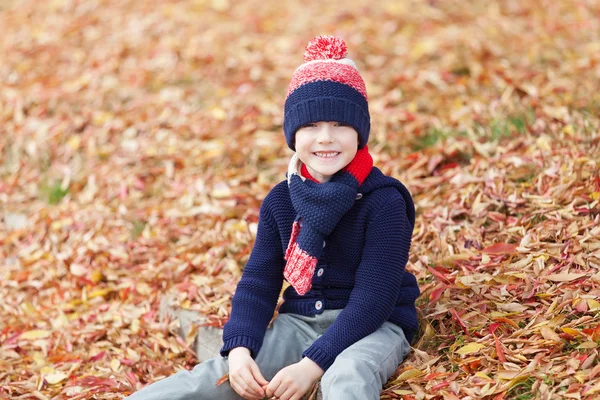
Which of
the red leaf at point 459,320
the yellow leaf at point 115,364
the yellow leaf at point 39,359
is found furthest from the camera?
the yellow leaf at point 39,359

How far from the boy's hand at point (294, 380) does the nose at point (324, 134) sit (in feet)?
2.70

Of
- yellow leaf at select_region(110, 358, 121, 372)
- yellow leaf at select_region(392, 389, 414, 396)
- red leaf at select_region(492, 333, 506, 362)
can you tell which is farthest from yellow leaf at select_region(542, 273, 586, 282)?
yellow leaf at select_region(110, 358, 121, 372)

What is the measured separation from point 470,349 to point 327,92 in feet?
3.73

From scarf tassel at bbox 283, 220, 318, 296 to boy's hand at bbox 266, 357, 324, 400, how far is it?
1.00 ft

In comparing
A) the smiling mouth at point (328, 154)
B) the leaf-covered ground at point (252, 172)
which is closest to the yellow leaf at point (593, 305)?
the leaf-covered ground at point (252, 172)

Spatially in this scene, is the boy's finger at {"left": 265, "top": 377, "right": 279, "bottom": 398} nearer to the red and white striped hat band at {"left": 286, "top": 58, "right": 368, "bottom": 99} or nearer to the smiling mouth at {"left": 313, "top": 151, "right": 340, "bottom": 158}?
the smiling mouth at {"left": 313, "top": 151, "right": 340, "bottom": 158}

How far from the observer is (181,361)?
3.74m

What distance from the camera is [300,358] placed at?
3.08 metres

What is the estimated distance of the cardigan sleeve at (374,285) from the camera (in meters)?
2.82

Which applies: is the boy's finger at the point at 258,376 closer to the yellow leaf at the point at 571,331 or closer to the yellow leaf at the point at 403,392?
the yellow leaf at the point at 403,392

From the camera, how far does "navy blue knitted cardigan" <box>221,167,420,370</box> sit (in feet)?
9.34

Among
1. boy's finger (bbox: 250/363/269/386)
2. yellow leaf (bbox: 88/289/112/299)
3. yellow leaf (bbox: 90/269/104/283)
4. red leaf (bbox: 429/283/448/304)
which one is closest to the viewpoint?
boy's finger (bbox: 250/363/269/386)

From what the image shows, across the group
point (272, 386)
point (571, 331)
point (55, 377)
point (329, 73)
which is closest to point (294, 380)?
point (272, 386)

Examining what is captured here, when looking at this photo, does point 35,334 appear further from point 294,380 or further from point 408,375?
point 408,375
